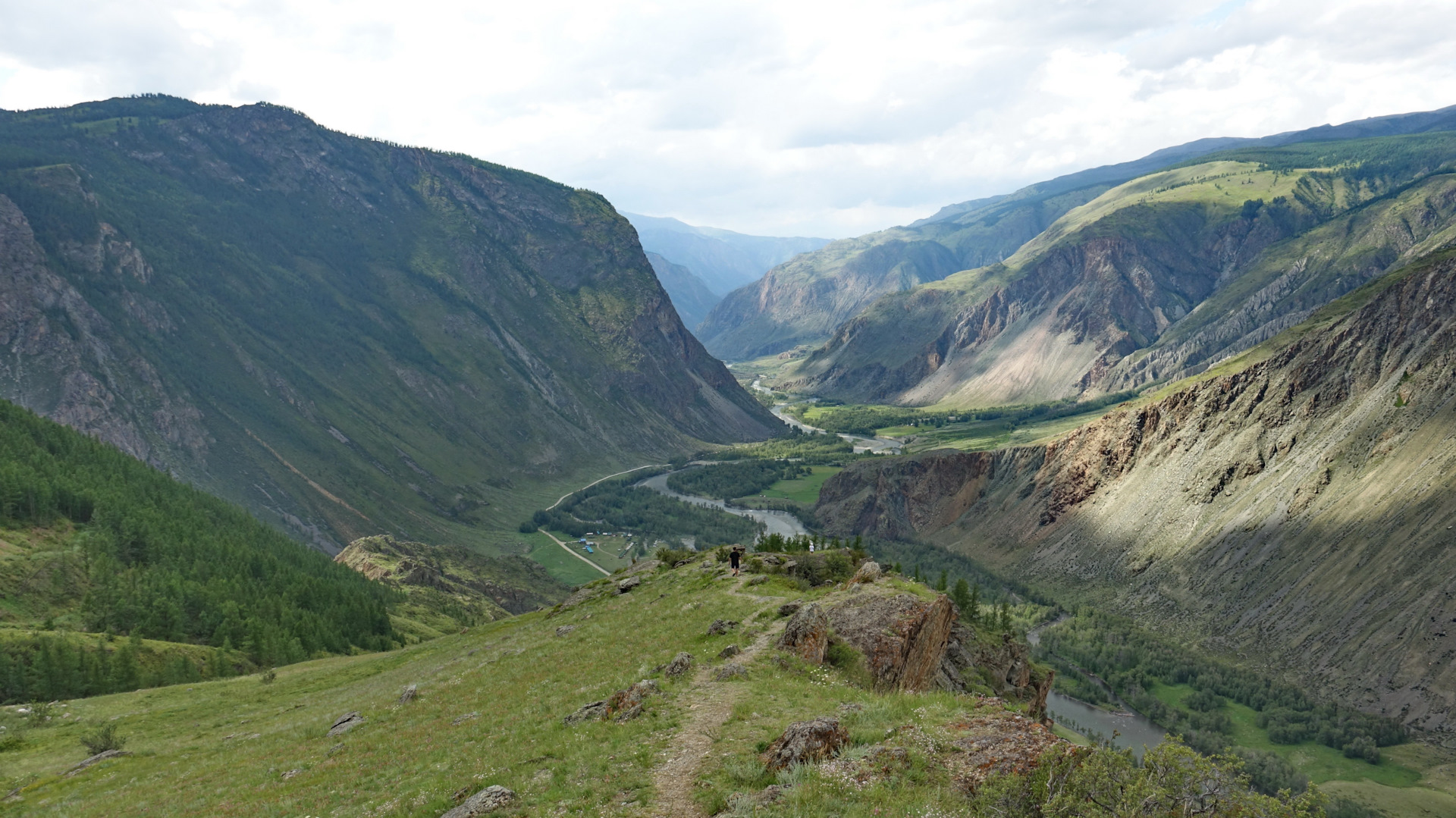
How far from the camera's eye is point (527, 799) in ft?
68.5

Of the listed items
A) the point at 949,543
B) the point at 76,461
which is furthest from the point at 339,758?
the point at 949,543

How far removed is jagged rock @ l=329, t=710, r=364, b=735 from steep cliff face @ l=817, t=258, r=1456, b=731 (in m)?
88.9

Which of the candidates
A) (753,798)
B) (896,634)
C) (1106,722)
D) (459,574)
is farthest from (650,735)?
(459,574)

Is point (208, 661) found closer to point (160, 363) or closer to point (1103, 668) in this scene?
point (1103, 668)

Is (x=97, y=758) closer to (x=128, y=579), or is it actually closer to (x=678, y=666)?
(x=678, y=666)

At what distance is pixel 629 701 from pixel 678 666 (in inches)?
167

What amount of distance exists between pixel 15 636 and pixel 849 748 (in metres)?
69.1

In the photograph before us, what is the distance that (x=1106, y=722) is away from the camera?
87.4m

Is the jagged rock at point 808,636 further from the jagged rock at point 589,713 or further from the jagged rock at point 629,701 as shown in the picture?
the jagged rock at point 589,713

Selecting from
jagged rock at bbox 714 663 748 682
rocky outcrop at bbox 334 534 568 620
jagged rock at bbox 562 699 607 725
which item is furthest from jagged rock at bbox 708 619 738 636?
rocky outcrop at bbox 334 534 568 620

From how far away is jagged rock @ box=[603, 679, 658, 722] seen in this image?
27.1 metres

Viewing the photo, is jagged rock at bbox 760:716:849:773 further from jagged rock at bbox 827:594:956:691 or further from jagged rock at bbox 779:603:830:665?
jagged rock at bbox 779:603:830:665

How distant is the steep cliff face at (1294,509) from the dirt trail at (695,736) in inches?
3052

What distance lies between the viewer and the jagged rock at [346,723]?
3719 centimetres
